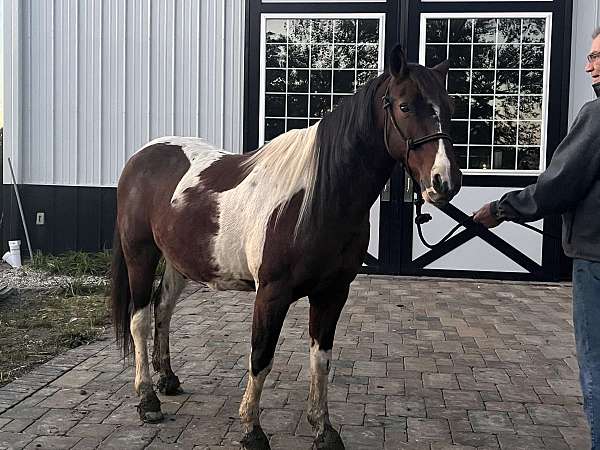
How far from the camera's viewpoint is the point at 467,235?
7.90 metres

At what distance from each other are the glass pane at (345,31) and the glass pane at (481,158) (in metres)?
2.11

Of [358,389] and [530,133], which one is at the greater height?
[530,133]

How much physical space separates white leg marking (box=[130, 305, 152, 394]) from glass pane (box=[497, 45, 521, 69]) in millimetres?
5974

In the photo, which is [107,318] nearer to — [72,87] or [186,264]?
[186,264]

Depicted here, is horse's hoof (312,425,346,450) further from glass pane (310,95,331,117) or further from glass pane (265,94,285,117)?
glass pane (265,94,285,117)

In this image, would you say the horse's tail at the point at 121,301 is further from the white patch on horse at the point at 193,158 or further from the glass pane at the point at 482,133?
the glass pane at the point at 482,133

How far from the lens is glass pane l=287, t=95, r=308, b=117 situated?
26.6 feet

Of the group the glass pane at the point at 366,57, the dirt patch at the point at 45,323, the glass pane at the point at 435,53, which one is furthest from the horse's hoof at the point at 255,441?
the glass pane at the point at 435,53

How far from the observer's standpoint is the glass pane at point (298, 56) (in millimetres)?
8055

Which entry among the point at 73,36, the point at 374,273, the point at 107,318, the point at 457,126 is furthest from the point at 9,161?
the point at 457,126

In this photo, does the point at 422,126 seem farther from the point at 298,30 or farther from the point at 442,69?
the point at 298,30

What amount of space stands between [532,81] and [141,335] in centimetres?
620

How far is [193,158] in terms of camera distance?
137 inches

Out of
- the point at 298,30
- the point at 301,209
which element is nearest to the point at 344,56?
the point at 298,30
